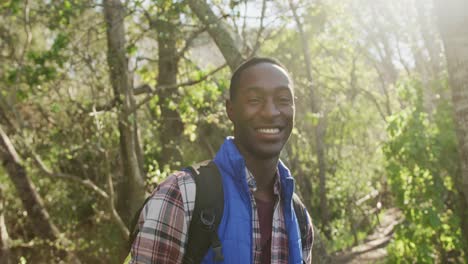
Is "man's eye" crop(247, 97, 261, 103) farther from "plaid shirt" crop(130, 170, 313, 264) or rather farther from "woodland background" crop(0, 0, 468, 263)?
"woodland background" crop(0, 0, 468, 263)

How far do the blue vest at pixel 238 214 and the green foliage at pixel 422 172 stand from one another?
17.3ft

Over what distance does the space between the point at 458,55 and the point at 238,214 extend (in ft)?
8.64

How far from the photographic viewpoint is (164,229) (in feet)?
6.07

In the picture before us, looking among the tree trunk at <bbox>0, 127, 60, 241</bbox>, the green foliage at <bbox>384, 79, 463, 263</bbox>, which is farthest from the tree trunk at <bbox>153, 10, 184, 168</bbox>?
the green foliage at <bbox>384, 79, 463, 263</bbox>

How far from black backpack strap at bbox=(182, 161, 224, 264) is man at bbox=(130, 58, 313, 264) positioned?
26mm

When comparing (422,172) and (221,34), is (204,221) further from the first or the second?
(422,172)

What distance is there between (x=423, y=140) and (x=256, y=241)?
5690 mm

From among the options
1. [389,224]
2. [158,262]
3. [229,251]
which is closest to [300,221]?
[229,251]

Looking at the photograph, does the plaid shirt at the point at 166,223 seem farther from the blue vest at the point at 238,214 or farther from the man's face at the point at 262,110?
the man's face at the point at 262,110

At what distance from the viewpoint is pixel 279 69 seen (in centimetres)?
238

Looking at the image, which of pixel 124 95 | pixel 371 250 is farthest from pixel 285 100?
pixel 371 250

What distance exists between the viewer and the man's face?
230cm

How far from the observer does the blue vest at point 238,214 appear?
191 cm

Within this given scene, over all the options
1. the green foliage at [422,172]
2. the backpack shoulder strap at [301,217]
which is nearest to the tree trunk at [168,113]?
the green foliage at [422,172]
